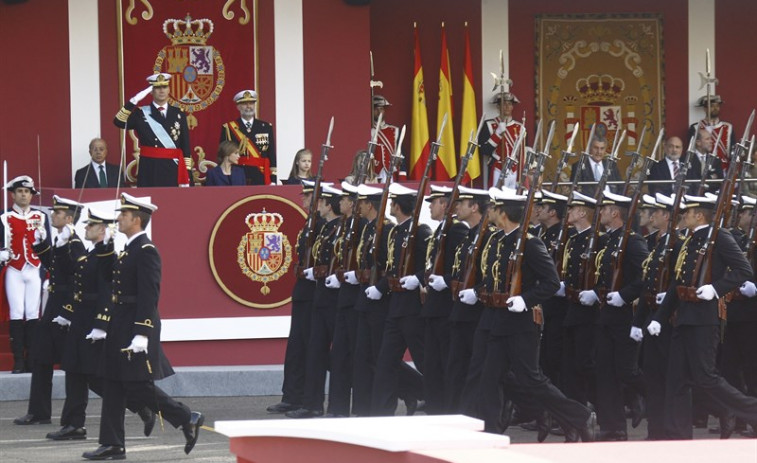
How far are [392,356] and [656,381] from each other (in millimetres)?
1775

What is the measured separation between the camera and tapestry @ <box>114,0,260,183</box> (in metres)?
16.2

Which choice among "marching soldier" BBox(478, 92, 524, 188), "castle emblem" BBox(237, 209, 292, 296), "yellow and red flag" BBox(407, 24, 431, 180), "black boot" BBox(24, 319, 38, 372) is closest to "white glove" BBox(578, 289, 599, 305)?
"castle emblem" BBox(237, 209, 292, 296)

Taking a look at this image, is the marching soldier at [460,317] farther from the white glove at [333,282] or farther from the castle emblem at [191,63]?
the castle emblem at [191,63]

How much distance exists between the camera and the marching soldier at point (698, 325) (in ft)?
31.1

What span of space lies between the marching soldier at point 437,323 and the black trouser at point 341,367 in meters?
1.15

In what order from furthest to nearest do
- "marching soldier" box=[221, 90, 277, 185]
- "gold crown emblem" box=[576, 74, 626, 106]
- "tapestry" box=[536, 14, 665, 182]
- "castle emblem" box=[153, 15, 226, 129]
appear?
"gold crown emblem" box=[576, 74, 626, 106]
"tapestry" box=[536, 14, 665, 182]
"castle emblem" box=[153, 15, 226, 129]
"marching soldier" box=[221, 90, 277, 185]

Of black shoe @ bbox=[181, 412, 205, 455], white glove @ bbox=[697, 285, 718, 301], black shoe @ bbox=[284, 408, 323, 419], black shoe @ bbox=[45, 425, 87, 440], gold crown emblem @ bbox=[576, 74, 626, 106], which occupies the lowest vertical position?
black shoe @ bbox=[284, 408, 323, 419]

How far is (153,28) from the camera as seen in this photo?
16.3m

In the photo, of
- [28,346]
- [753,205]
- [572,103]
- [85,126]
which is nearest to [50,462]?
[28,346]

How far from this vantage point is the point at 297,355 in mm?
12430

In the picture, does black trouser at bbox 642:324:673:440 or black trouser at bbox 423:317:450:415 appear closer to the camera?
black trouser at bbox 642:324:673:440

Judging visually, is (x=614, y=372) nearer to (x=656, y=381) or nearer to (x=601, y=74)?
(x=656, y=381)

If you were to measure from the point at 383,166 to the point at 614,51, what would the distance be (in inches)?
135

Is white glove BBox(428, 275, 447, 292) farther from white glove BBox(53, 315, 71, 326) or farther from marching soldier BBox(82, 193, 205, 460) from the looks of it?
white glove BBox(53, 315, 71, 326)
